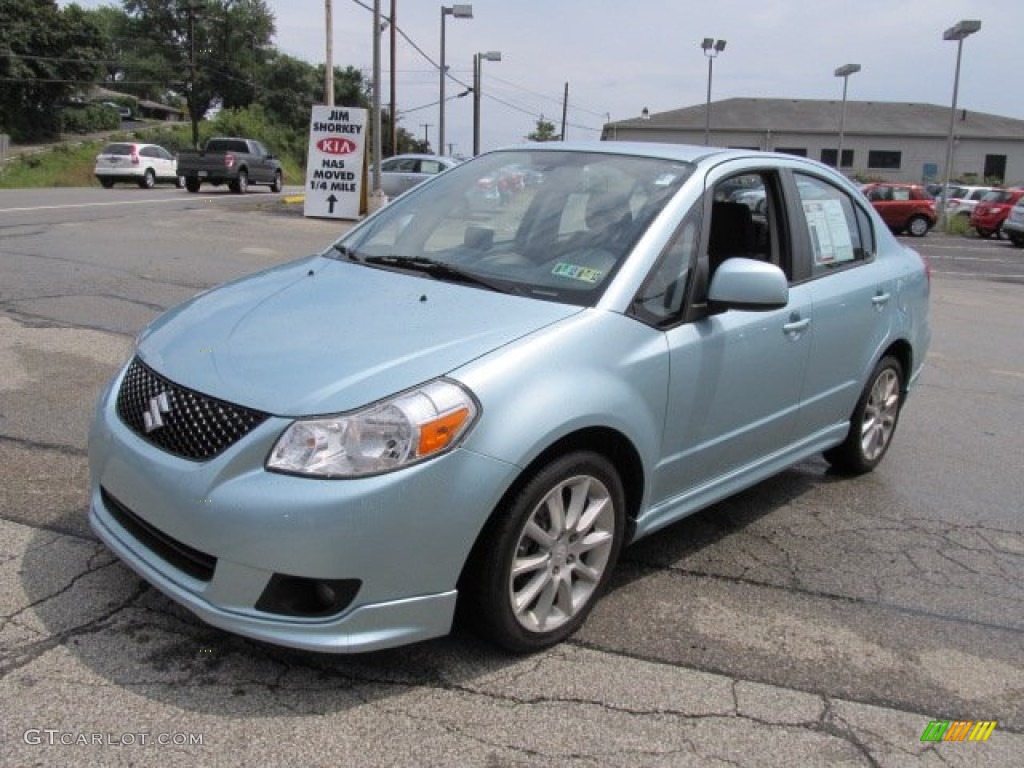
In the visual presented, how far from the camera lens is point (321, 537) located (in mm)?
2539

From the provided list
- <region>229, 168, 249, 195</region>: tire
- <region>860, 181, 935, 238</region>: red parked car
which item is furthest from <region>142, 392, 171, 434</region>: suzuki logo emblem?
<region>860, 181, 935, 238</region>: red parked car

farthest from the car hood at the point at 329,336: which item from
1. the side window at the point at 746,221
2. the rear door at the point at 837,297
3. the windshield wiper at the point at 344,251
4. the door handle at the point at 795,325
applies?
the rear door at the point at 837,297

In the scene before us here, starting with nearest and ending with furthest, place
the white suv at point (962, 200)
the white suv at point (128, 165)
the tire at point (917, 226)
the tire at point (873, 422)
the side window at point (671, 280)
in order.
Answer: the side window at point (671, 280)
the tire at point (873, 422)
the tire at point (917, 226)
the white suv at point (128, 165)
the white suv at point (962, 200)

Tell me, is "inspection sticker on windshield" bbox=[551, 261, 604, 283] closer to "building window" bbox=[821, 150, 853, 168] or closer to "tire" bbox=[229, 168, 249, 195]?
"tire" bbox=[229, 168, 249, 195]

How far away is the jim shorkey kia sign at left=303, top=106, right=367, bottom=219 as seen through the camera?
19047 millimetres

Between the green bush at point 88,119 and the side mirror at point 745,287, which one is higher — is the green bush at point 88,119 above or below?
above

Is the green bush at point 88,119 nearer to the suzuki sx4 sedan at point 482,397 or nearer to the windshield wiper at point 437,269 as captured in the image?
the windshield wiper at point 437,269

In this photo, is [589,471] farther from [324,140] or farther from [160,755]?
[324,140]

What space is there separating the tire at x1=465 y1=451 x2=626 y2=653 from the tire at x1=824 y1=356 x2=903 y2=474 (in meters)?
2.12

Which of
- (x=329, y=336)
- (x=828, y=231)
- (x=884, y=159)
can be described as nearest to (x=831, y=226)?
(x=828, y=231)

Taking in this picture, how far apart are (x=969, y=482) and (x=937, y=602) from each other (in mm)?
1788

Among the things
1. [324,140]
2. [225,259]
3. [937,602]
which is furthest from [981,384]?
[324,140]

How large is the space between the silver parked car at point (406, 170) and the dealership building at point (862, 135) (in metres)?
35.4

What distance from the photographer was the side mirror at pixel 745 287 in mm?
3443
